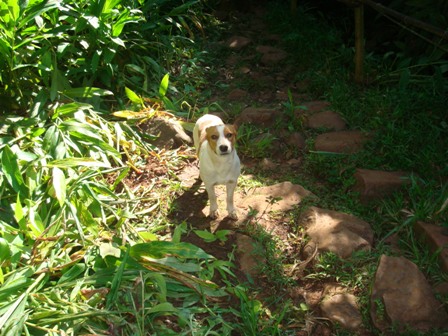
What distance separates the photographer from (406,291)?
2775mm

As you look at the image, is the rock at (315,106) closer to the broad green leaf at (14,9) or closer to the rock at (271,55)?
the rock at (271,55)

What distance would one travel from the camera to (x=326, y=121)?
453 centimetres

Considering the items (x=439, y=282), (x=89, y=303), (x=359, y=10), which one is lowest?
(x=439, y=282)

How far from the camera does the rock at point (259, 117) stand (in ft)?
15.1

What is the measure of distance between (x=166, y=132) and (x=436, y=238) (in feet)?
8.08

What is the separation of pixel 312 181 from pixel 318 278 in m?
1.10

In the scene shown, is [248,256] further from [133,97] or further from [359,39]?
[359,39]

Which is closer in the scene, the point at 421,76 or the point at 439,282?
the point at 439,282

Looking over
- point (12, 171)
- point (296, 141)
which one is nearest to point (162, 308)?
point (12, 171)

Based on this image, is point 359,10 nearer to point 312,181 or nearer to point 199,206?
point 312,181

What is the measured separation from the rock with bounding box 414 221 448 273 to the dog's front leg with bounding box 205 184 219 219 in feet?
4.59

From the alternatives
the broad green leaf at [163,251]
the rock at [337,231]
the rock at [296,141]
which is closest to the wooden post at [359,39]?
the rock at [296,141]

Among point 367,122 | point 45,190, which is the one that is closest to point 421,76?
point 367,122

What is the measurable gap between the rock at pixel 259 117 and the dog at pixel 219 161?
1044 millimetres
